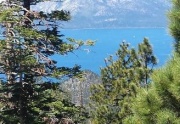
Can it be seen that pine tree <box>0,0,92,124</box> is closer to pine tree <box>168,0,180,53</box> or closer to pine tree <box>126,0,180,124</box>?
pine tree <box>168,0,180,53</box>

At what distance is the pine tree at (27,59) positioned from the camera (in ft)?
38.5

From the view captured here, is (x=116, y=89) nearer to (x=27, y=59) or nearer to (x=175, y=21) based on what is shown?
(x=27, y=59)

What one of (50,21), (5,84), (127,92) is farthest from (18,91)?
(127,92)

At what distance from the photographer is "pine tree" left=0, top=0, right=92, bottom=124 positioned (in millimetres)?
11750

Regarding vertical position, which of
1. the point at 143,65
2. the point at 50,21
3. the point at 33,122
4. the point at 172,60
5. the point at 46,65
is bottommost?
the point at 172,60

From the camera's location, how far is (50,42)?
12.3 meters

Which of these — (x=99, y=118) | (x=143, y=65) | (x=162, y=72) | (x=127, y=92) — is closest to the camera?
(x=162, y=72)

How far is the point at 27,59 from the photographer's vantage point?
11.7m

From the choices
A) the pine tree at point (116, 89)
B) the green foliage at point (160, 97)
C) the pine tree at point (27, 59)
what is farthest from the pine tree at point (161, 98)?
the pine tree at point (116, 89)

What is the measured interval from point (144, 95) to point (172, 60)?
0.60 meters

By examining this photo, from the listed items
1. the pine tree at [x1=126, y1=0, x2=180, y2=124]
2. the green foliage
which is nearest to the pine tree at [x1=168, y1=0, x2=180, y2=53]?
the pine tree at [x1=126, y1=0, x2=180, y2=124]

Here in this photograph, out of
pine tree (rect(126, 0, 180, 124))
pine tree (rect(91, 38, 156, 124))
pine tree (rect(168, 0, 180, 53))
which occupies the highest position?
pine tree (rect(91, 38, 156, 124))

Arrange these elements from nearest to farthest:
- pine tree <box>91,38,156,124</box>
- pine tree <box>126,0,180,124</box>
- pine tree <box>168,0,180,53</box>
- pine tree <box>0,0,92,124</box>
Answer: pine tree <box>126,0,180,124</box>, pine tree <box>168,0,180,53</box>, pine tree <box>0,0,92,124</box>, pine tree <box>91,38,156,124</box>

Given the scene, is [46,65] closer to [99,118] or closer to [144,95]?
[144,95]
